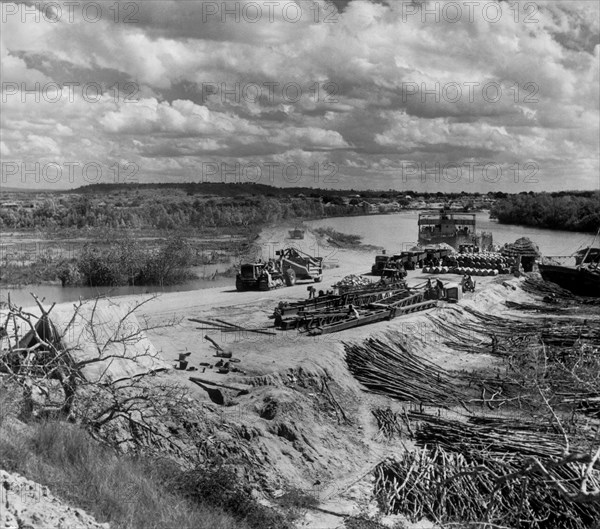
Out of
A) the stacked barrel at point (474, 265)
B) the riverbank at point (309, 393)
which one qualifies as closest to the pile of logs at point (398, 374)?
the riverbank at point (309, 393)

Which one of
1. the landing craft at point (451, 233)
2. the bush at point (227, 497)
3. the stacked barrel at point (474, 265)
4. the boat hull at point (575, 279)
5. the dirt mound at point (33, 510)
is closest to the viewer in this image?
the dirt mound at point (33, 510)

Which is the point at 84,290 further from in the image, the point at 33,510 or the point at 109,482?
the point at 33,510

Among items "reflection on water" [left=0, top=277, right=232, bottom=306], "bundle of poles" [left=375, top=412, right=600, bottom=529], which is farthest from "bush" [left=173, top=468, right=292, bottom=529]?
"reflection on water" [left=0, top=277, right=232, bottom=306]

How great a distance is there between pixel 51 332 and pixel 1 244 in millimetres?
54938

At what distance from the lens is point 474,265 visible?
41.6 m

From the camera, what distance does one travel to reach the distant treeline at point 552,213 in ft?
338

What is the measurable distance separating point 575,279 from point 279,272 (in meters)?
17.7

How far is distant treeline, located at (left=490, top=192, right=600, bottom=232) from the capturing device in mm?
102938

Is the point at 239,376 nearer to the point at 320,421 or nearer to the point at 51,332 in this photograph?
the point at 320,421

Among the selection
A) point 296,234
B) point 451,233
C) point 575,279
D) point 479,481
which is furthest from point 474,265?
point 479,481

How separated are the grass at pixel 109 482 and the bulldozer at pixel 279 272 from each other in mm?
22075

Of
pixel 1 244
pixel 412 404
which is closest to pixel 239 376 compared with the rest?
pixel 412 404

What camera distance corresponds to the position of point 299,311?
960 inches

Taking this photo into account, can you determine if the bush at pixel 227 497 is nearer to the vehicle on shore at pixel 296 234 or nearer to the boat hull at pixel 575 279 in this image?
the boat hull at pixel 575 279
